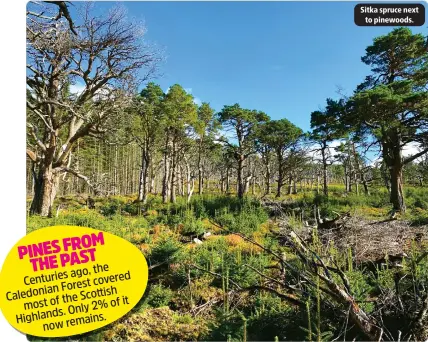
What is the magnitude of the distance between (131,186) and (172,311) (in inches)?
1646

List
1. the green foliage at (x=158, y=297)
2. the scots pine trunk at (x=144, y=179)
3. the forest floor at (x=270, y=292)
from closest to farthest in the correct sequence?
the forest floor at (x=270, y=292), the green foliage at (x=158, y=297), the scots pine trunk at (x=144, y=179)

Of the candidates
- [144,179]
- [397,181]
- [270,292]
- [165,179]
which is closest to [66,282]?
[270,292]

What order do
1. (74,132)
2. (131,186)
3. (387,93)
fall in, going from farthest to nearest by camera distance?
(131,186) → (74,132) → (387,93)

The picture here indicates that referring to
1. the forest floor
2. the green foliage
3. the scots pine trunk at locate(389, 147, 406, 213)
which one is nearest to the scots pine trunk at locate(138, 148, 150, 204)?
the forest floor

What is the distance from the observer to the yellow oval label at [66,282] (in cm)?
225

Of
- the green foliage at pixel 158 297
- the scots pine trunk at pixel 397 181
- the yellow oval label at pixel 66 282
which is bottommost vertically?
the green foliage at pixel 158 297

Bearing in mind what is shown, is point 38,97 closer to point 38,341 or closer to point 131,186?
point 38,341

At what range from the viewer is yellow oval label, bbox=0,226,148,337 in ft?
7.39

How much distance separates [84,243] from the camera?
→ 2.48 meters

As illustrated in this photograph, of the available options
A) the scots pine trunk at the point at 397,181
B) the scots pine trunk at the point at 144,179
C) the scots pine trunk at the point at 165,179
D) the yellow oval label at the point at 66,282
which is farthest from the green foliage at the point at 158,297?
the scots pine trunk at the point at 165,179

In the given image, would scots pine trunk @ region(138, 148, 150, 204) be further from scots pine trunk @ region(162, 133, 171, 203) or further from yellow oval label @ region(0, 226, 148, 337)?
yellow oval label @ region(0, 226, 148, 337)

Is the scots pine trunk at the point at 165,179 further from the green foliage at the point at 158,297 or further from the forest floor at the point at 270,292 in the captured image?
the green foliage at the point at 158,297

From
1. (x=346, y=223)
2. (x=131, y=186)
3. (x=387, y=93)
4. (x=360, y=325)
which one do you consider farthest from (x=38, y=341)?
(x=131, y=186)

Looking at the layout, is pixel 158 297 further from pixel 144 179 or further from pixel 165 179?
pixel 165 179
